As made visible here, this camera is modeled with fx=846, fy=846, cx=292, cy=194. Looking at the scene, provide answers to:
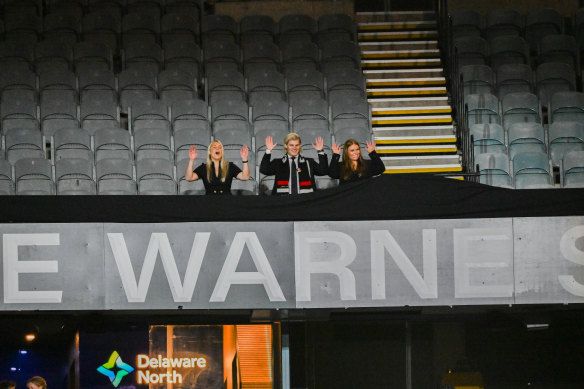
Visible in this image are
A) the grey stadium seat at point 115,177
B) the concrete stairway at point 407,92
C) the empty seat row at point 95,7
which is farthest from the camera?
the empty seat row at point 95,7

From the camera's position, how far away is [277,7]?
43.3ft

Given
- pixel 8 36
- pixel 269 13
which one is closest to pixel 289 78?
pixel 269 13

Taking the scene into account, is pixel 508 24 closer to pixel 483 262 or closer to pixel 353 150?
pixel 353 150

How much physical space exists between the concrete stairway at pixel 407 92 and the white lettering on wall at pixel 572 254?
3329mm

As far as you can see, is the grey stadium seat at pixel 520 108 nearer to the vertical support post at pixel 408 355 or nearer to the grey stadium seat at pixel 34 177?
the vertical support post at pixel 408 355

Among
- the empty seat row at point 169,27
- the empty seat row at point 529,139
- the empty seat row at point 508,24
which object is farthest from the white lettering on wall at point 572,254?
A: the empty seat row at point 508,24

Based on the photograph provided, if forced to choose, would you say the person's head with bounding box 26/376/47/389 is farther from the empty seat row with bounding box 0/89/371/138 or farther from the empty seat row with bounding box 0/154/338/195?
the empty seat row with bounding box 0/89/371/138

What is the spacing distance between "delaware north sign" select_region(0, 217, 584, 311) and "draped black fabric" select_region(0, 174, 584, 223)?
0.07 meters

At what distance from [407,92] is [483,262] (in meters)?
5.28

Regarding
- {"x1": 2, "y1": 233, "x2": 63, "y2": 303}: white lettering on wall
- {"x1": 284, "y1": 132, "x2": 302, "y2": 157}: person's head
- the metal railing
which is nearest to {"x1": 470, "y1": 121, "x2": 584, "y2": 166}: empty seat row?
the metal railing

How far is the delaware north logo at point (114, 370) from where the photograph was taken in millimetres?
7281

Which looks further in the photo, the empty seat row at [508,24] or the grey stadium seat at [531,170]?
the empty seat row at [508,24]

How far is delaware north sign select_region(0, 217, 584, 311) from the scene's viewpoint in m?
6.51

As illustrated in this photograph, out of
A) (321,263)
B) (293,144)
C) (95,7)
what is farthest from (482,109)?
(95,7)
